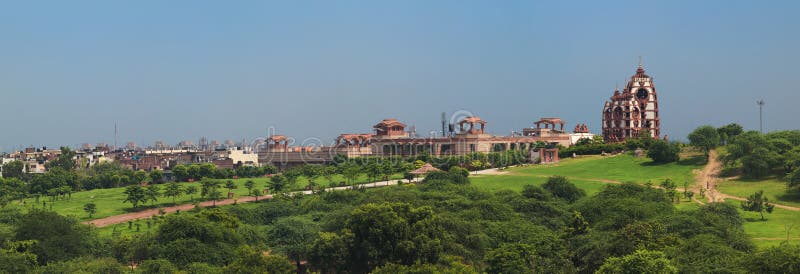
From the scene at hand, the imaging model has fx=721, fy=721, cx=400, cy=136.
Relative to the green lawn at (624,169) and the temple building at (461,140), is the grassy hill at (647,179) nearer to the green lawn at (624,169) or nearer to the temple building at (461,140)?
the green lawn at (624,169)

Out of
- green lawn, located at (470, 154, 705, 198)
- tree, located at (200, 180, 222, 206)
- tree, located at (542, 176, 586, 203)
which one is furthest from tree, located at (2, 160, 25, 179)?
tree, located at (542, 176, 586, 203)

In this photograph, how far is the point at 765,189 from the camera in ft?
166

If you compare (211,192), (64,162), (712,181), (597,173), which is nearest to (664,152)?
(597,173)

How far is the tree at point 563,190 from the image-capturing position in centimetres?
5086

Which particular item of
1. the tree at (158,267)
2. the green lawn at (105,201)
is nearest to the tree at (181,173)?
the green lawn at (105,201)

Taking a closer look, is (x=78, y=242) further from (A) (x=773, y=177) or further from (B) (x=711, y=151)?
(B) (x=711, y=151)

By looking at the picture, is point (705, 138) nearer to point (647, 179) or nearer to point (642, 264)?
point (647, 179)

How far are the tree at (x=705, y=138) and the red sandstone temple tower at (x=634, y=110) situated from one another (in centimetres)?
2007

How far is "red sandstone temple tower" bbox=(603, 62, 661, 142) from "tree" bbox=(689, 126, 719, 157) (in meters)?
20.1

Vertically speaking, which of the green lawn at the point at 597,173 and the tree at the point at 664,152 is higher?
the tree at the point at 664,152

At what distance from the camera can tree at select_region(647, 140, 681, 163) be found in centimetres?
6744

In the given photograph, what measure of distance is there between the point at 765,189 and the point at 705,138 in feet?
56.4

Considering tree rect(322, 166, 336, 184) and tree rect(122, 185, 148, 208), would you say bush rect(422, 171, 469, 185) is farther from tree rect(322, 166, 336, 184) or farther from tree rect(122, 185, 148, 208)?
tree rect(122, 185, 148, 208)

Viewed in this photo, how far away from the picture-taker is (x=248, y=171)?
94.8 metres
